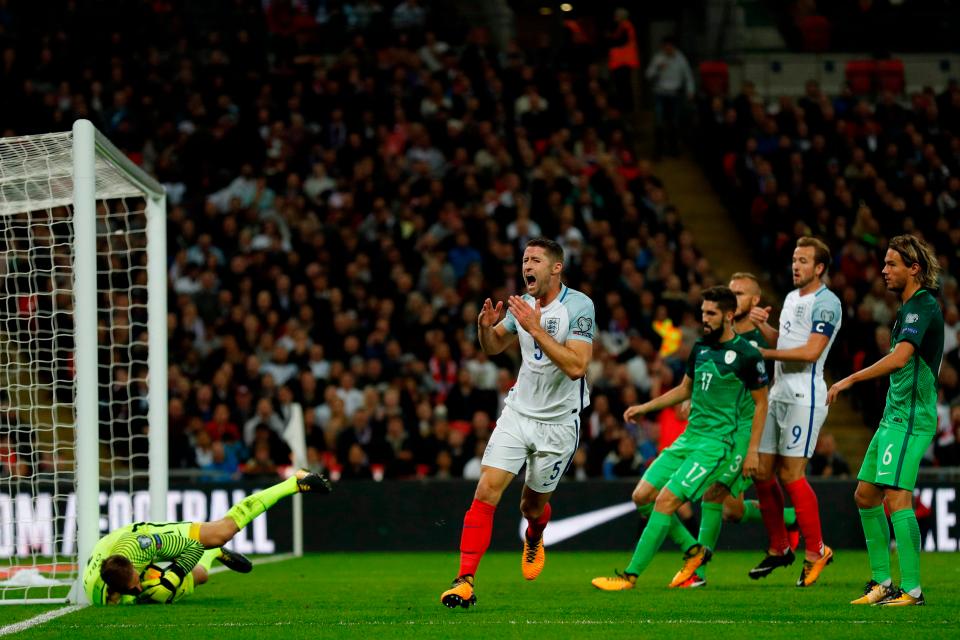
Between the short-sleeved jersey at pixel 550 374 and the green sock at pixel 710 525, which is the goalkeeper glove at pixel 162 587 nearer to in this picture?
the short-sleeved jersey at pixel 550 374

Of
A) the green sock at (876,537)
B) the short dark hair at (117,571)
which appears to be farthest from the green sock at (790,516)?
the short dark hair at (117,571)

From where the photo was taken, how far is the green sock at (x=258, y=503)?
31.1 feet

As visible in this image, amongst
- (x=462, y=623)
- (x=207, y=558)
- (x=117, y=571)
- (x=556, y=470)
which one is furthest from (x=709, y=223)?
(x=462, y=623)

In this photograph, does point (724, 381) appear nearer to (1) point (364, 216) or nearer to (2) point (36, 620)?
(2) point (36, 620)

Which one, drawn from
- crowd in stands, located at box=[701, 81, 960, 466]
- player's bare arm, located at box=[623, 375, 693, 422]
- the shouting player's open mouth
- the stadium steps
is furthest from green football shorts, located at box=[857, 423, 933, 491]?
the stadium steps

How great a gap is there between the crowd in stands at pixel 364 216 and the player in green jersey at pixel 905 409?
6756 millimetres

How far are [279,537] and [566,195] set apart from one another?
686cm

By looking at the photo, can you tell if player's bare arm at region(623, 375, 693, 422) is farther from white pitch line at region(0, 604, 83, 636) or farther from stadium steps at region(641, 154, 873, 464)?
stadium steps at region(641, 154, 873, 464)

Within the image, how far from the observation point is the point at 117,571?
9000 mm

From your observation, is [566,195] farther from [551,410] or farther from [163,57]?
[551,410]

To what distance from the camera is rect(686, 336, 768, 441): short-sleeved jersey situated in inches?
400

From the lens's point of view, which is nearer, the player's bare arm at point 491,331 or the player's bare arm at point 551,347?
the player's bare arm at point 551,347

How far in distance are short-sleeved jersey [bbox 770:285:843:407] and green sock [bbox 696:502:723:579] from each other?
3.11 ft

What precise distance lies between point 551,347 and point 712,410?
91.7 inches
